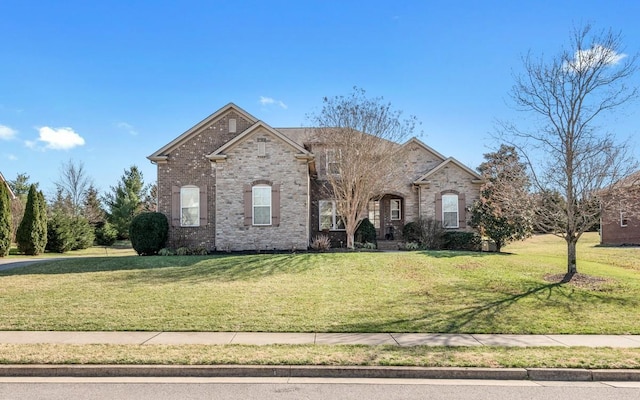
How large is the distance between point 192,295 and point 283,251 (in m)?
8.18

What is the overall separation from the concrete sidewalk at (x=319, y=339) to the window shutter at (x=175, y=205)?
12028 millimetres

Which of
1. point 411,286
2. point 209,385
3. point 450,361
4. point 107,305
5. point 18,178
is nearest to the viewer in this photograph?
point 209,385

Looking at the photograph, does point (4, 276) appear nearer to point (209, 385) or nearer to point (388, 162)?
point (209, 385)

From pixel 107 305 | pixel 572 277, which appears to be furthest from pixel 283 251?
pixel 572 277

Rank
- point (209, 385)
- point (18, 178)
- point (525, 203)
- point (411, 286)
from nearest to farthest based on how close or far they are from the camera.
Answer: point (209, 385) < point (411, 286) < point (525, 203) < point (18, 178)

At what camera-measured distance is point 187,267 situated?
50.3 ft

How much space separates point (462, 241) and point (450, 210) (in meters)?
2.60

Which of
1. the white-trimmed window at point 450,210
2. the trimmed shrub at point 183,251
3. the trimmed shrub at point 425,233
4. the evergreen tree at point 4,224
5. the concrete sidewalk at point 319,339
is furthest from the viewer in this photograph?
the white-trimmed window at point 450,210

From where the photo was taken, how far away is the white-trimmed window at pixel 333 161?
2069 centimetres

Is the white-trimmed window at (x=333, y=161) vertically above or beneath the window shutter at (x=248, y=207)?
above

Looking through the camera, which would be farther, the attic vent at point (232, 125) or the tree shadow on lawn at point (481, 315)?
the attic vent at point (232, 125)

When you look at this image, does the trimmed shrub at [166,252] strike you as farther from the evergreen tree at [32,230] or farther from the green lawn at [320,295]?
the evergreen tree at [32,230]

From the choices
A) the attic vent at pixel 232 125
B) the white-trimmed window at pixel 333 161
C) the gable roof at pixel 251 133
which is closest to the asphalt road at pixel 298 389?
the gable roof at pixel 251 133

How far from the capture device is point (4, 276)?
1417 cm
